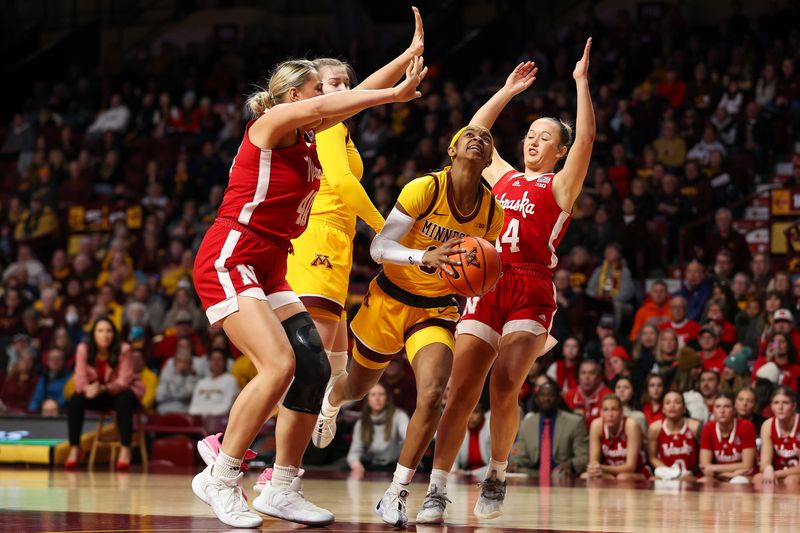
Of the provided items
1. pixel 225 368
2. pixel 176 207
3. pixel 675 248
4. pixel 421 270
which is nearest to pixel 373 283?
pixel 421 270

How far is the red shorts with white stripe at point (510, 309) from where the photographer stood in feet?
20.9

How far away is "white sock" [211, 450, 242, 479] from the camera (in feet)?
17.6

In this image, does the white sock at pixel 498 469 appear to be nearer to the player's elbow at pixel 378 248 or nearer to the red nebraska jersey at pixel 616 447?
the player's elbow at pixel 378 248

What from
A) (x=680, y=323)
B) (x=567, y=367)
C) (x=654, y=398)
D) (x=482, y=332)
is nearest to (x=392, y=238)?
(x=482, y=332)

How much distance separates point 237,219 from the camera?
18.1 ft

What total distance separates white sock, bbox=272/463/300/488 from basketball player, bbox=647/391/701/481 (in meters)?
5.93

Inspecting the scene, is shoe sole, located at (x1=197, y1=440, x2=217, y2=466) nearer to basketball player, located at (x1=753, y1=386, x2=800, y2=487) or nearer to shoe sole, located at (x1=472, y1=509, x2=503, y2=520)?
shoe sole, located at (x1=472, y1=509, x2=503, y2=520)

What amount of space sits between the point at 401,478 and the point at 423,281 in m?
1.06

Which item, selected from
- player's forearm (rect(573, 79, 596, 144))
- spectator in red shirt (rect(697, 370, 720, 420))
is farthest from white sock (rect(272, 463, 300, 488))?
spectator in red shirt (rect(697, 370, 720, 420))

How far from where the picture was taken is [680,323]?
12.8 meters

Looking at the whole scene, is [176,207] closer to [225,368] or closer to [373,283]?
[225,368]

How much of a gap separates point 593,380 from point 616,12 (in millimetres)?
10475

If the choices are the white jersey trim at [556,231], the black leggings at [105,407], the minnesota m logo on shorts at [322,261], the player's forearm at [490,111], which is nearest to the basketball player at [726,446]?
the white jersey trim at [556,231]

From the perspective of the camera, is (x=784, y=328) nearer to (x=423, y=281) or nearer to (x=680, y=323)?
(x=680, y=323)
